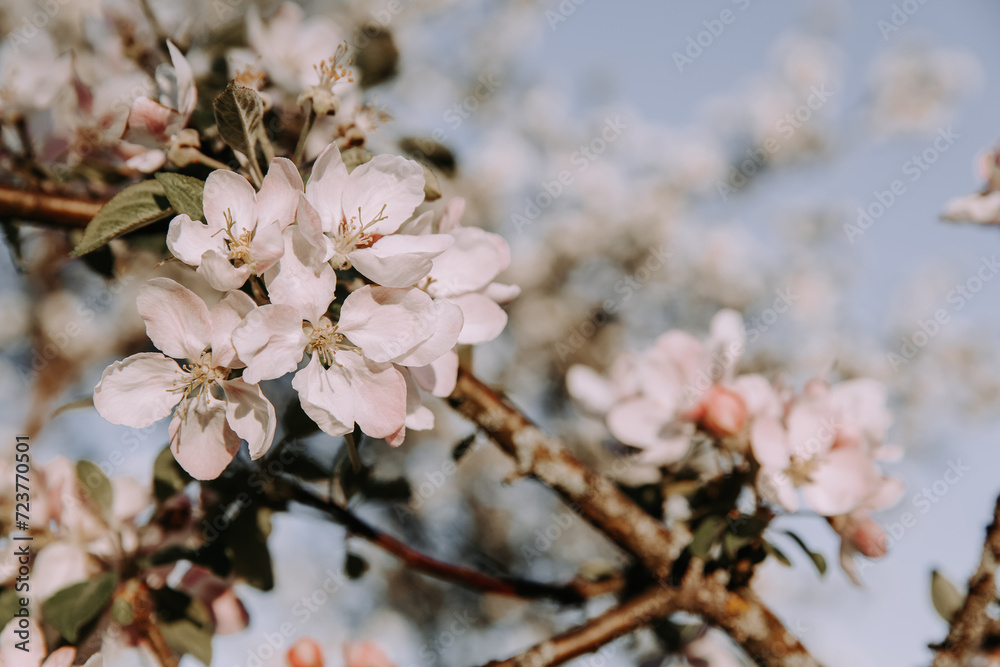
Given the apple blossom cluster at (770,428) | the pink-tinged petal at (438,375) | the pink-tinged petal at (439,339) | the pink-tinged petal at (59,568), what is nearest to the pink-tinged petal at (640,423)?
the apple blossom cluster at (770,428)

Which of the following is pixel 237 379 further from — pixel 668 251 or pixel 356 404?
pixel 668 251

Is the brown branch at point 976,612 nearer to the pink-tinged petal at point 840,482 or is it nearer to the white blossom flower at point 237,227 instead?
the pink-tinged petal at point 840,482

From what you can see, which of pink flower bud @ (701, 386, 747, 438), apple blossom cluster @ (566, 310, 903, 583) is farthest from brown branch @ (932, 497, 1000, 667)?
pink flower bud @ (701, 386, 747, 438)

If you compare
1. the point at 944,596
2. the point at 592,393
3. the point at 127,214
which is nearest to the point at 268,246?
the point at 127,214

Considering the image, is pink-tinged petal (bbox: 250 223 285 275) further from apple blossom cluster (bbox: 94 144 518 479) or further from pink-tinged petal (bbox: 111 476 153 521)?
pink-tinged petal (bbox: 111 476 153 521)

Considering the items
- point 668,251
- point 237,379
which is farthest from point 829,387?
point 668,251
